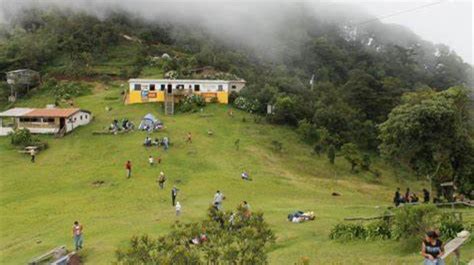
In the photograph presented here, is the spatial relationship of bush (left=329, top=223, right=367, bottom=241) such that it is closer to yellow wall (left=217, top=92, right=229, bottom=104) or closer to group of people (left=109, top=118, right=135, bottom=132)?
group of people (left=109, top=118, right=135, bottom=132)

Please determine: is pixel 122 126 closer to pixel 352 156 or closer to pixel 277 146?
pixel 277 146

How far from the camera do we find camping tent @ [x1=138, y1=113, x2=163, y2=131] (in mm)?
55834

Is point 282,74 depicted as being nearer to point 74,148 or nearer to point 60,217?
point 74,148

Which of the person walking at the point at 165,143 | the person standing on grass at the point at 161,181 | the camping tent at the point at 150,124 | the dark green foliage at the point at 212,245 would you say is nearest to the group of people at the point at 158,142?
the person walking at the point at 165,143

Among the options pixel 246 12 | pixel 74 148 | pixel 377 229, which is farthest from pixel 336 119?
pixel 246 12

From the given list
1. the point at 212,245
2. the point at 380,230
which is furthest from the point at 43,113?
the point at 212,245

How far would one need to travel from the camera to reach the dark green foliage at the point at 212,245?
11117mm

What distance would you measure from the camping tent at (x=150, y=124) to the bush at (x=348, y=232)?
114ft

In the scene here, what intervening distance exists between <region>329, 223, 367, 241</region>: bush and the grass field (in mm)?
442

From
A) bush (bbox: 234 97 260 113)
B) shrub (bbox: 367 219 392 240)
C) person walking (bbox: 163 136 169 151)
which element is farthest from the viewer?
bush (bbox: 234 97 260 113)

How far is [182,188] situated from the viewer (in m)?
38.2

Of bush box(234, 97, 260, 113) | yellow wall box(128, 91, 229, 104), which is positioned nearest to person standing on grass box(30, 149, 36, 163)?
yellow wall box(128, 91, 229, 104)

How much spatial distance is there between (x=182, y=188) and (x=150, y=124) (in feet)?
64.7

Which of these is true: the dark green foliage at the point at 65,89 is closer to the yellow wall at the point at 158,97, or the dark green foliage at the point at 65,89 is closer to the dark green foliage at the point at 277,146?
the yellow wall at the point at 158,97
